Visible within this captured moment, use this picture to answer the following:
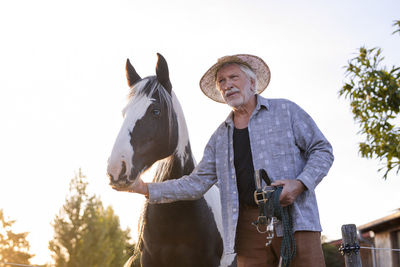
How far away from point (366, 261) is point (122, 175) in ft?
40.9

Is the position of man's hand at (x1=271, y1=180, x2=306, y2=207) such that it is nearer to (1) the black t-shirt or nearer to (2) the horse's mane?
(1) the black t-shirt

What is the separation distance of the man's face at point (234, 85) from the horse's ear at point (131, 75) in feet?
2.30

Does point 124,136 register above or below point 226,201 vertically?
above

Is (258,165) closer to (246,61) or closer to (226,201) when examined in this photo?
(226,201)

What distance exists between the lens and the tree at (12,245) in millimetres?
29953

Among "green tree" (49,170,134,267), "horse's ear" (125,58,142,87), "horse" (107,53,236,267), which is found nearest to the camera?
"horse" (107,53,236,267)

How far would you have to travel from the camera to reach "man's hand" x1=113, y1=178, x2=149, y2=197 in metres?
2.34

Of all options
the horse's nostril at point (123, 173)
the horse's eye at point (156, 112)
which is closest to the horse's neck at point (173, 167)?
the horse's eye at point (156, 112)

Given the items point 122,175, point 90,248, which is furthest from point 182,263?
point 90,248

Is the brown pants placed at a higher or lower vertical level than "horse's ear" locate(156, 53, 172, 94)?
lower

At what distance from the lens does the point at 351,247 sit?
3863 millimetres

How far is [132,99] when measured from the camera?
8.89 feet

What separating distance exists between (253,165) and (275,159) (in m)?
0.14

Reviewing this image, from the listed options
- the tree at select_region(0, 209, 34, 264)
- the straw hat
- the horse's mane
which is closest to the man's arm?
the straw hat
